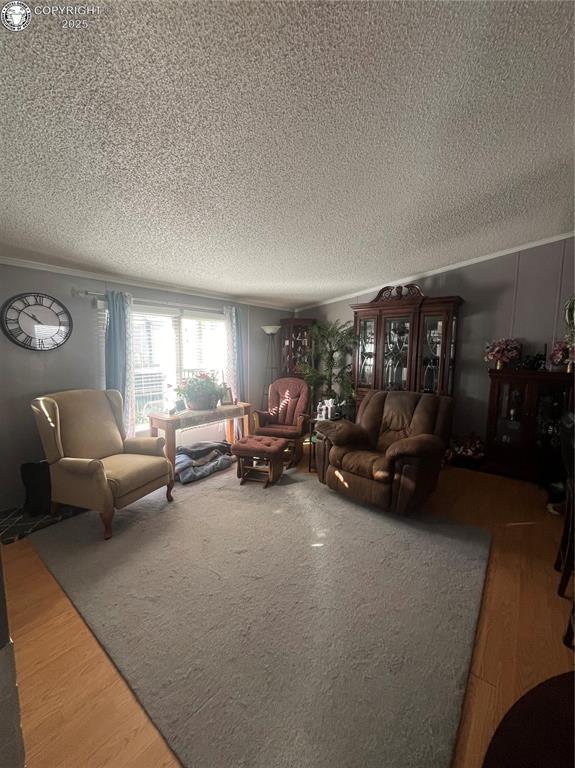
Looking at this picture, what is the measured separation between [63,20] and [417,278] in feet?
13.6

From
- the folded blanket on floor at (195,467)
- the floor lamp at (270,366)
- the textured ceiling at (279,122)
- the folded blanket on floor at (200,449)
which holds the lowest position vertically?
the folded blanket on floor at (195,467)

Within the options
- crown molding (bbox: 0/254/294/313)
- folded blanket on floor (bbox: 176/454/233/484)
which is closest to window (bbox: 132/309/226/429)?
crown molding (bbox: 0/254/294/313)

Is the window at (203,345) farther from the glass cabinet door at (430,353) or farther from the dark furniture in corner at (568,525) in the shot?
the dark furniture in corner at (568,525)

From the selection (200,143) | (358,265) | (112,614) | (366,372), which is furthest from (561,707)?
(366,372)

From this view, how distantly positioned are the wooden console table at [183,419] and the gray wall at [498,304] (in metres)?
2.50

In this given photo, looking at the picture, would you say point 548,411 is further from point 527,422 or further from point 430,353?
point 430,353

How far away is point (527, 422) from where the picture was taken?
337 centimetres

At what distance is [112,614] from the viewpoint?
5.44 feet

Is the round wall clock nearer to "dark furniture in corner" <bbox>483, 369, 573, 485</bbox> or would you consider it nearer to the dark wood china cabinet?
the dark wood china cabinet

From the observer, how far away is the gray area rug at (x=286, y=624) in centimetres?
116

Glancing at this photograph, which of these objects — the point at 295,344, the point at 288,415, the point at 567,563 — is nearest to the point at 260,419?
the point at 288,415

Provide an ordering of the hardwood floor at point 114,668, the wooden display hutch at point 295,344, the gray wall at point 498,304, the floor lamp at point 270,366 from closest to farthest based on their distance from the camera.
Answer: the hardwood floor at point 114,668, the gray wall at point 498,304, the wooden display hutch at point 295,344, the floor lamp at point 270,366

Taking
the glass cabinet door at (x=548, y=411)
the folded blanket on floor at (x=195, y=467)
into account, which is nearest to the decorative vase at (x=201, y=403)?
the folded blanket on floor at (x=195, y=467)

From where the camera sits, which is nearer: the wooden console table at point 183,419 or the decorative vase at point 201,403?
the wooden console table at point 183,419
